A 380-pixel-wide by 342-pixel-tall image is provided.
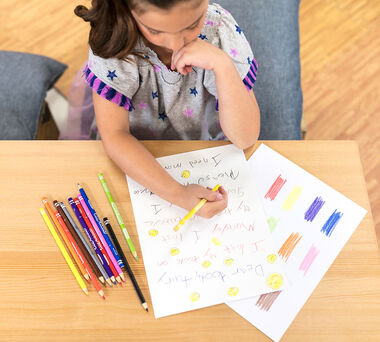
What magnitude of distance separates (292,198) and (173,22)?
36cm

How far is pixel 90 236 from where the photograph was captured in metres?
0.66

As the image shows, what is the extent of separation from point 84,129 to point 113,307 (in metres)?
0.63

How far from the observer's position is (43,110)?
1236mm

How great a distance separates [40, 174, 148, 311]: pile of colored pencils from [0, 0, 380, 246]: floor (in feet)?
3.20

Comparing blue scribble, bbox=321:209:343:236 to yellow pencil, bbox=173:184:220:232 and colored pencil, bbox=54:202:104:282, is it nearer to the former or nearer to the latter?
yellow pencil, bbox=173:184:220:232

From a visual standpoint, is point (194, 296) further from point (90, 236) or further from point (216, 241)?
point (90, 236)

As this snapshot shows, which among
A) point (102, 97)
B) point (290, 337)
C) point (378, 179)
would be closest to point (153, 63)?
point (102, 97)

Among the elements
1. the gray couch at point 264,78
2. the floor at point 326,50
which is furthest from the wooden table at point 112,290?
the floor at point 326,50

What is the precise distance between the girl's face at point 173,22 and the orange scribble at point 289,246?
37 cm

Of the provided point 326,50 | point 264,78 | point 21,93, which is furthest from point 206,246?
point 326,50

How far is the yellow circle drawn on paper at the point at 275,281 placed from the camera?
627mm

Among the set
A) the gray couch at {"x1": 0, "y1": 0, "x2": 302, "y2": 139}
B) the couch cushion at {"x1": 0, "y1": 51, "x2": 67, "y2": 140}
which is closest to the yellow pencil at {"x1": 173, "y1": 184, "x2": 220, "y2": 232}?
the gray couch at {"x1": 0, "y1": 0, "x2": 302, "y2": 139}

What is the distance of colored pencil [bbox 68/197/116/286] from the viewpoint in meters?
0.63

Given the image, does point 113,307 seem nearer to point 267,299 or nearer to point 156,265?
point 156,265
